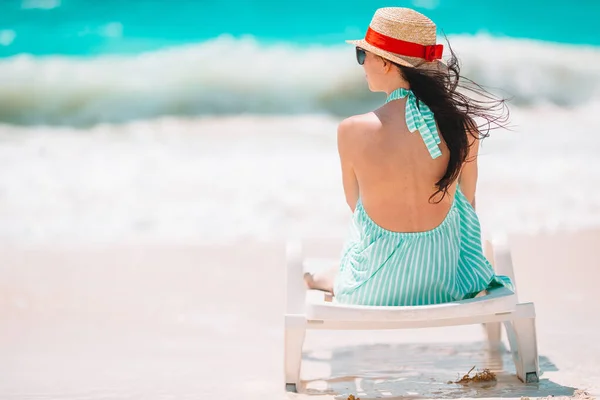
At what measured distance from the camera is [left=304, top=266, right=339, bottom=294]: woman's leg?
283 cm

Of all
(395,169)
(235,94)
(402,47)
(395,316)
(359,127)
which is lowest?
(395,316)

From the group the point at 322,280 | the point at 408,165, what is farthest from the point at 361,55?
the point at 322,280

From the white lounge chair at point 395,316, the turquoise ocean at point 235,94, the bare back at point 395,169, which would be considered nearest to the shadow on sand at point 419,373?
the white lounge chair at point 395,316

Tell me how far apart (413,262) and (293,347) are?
0.47 metres

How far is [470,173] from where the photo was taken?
105 inches

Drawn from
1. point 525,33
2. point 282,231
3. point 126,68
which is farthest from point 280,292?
point 525,33

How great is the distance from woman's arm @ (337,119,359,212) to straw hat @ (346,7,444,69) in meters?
0.25

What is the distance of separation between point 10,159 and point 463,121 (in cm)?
719

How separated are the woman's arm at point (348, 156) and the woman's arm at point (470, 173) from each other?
1.21 ft

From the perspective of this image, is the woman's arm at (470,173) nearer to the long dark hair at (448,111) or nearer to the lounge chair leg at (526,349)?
the long dark hair at (448,111)

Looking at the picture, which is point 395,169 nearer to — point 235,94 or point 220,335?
point 220,335

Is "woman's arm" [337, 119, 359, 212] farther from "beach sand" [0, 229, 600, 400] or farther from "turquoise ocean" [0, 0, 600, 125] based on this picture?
"turquoise ocean" [0, 0, 600, 125]


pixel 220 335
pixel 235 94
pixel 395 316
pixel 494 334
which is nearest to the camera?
pixel 395 316

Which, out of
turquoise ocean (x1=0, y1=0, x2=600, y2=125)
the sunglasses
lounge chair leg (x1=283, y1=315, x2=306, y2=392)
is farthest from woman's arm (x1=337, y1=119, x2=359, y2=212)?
turquoise ocean (x1=0, y1=0, x2=600, y2=125)
